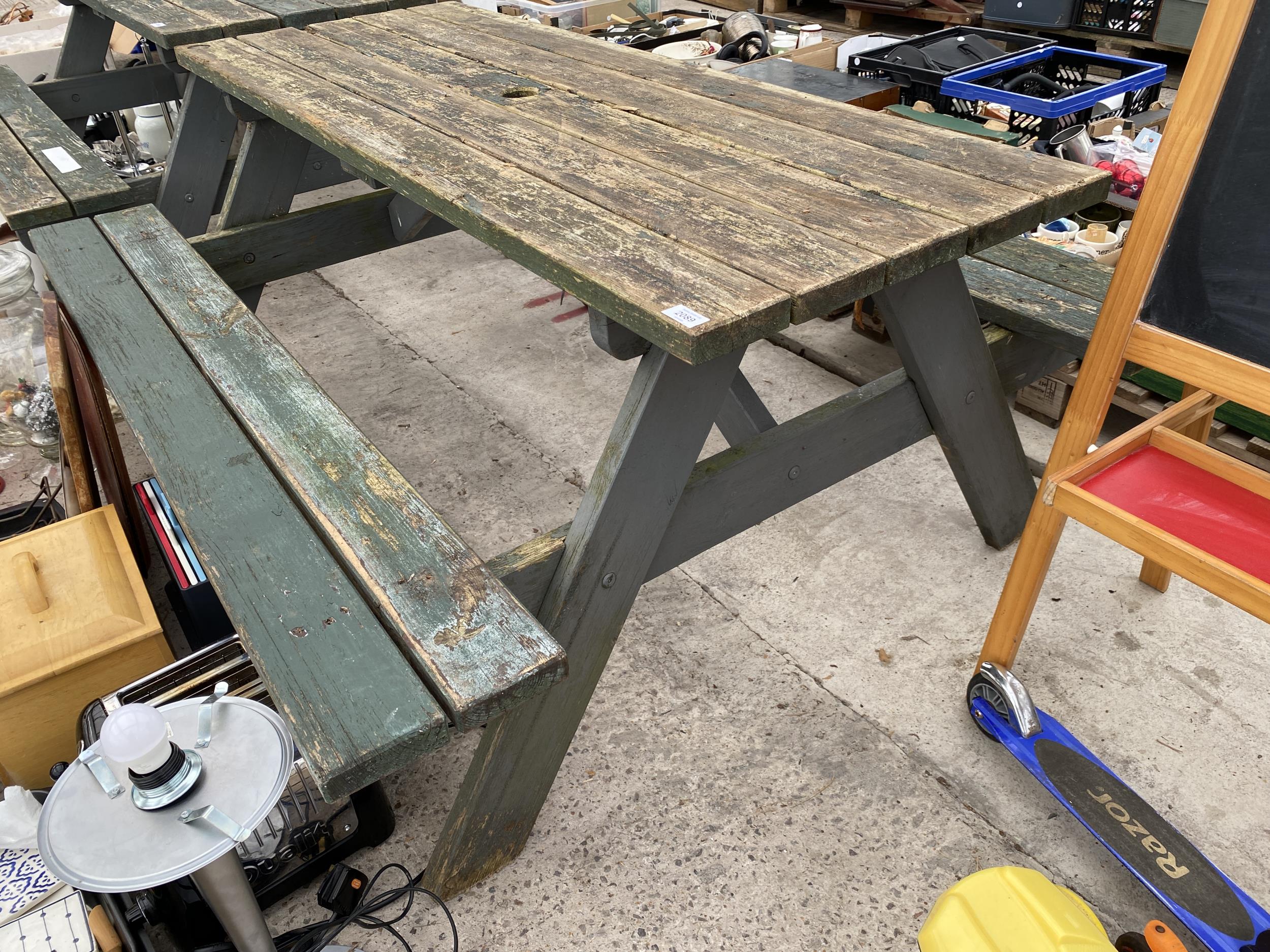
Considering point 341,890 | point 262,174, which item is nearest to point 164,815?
point 341,890

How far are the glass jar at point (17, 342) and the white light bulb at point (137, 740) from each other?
5.68 feet

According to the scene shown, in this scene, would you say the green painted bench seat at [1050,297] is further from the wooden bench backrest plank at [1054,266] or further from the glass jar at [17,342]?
the glass jar at [17,342]

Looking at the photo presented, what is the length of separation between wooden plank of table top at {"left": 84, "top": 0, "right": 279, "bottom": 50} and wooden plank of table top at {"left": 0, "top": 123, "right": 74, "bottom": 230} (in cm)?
50

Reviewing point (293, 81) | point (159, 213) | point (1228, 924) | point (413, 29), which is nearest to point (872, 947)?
point (1228, 924)

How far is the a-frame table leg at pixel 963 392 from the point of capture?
5.60 ft

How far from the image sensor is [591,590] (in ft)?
4.98

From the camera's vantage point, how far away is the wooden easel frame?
4.04 feet

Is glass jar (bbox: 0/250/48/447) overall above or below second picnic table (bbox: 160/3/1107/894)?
below

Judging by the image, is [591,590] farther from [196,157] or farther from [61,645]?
[196,157]

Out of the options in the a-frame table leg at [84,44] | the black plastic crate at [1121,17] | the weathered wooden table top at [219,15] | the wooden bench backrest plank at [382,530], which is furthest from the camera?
the black plastic crate at [1121,17]

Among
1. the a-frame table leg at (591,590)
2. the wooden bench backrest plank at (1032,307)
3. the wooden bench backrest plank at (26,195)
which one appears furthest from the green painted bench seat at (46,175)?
the wooden bench backrest plank at (1032,307)

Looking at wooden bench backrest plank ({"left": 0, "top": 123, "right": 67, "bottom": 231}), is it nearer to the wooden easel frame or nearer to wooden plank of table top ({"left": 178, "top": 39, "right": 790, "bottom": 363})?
wooden plank of table top ({"left": 178, "top": 39, "right": 790, "bottom": 363})

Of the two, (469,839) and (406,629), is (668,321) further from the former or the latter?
(469,839)

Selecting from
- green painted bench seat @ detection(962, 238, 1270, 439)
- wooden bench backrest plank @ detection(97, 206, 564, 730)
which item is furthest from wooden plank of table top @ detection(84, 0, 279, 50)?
green painted bench seat @ detection(962, 238, 1270, 439)
